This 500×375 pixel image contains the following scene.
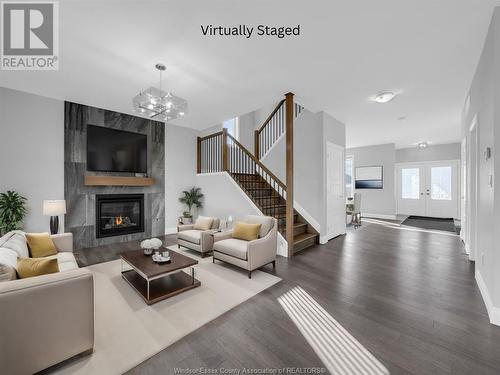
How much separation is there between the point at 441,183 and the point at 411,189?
999 mm

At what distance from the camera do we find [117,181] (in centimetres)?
502

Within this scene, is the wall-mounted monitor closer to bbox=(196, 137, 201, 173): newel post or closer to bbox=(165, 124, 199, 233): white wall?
bbox=(196, 137, 201, 173): newel post

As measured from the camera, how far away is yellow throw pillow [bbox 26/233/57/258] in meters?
2.85

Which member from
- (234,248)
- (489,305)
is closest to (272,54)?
(234,248)

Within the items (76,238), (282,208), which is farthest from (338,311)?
(76,238)

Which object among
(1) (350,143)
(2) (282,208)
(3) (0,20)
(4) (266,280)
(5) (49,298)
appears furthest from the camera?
(1) (350,143)

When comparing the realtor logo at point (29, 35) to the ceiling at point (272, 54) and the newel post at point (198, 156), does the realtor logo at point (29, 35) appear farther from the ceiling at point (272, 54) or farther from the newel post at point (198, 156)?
the newel post at point (198, 156)

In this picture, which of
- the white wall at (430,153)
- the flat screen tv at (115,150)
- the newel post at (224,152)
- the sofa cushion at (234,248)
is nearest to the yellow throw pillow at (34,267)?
the sofa cushion at (234,248)

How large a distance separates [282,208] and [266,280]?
245 centimetres

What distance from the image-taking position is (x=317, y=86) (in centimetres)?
378

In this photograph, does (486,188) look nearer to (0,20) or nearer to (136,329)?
(136,329)

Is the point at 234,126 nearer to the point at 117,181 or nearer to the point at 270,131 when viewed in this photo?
the point at 270,131

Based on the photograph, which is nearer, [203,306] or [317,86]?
[203,306]

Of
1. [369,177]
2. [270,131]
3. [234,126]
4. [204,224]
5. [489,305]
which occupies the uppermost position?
[234,126]
